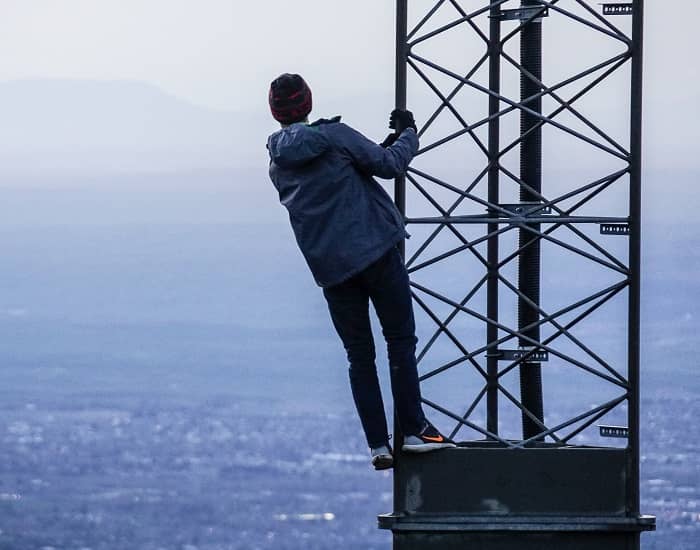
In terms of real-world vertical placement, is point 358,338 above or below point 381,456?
above

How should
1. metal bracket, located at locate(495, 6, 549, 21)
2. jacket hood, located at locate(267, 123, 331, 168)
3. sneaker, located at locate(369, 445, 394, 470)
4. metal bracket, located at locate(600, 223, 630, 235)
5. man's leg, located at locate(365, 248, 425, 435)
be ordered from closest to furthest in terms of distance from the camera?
1. jacket hood, located at locate(267, 123, 331, 168)
2. man's leg, located at locate(365, 248, 425, 435)
3. sneaker, located at locate(369, 445, 394, 470)
4. metal bracket, located at locate(600, 223, 630, 235)
5. metal bracket, located at locate(495, 6, 549, 21)

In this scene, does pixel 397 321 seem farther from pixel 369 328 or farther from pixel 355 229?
pixel 355 229

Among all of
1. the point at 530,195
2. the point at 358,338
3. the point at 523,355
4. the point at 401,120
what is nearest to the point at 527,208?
the point at 530,195

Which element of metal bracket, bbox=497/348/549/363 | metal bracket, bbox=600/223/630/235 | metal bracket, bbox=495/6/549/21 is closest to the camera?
metal bracket, bbox=600/223/630/235

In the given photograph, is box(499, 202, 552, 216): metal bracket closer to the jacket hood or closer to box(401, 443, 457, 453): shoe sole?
box(401, 443, 457, 453): shoe sole

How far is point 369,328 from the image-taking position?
8867mm

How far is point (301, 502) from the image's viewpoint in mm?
76125

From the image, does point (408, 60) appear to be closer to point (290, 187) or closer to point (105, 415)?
point (290, 187)

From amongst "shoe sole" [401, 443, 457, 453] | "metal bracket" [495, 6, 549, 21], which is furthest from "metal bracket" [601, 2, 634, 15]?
"shoe sole" [401, 443, 457, 453]

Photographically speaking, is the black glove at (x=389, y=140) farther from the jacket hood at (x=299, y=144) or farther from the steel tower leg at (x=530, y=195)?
the steel tower leg at (x=530, y=195)

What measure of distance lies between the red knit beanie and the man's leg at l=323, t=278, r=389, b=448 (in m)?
1.10

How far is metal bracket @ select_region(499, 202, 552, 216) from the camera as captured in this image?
9.71 m

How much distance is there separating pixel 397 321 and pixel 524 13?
2723mm

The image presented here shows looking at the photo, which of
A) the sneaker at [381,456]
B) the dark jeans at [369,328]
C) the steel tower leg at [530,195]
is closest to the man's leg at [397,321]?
the dark jeans at [369,328]
